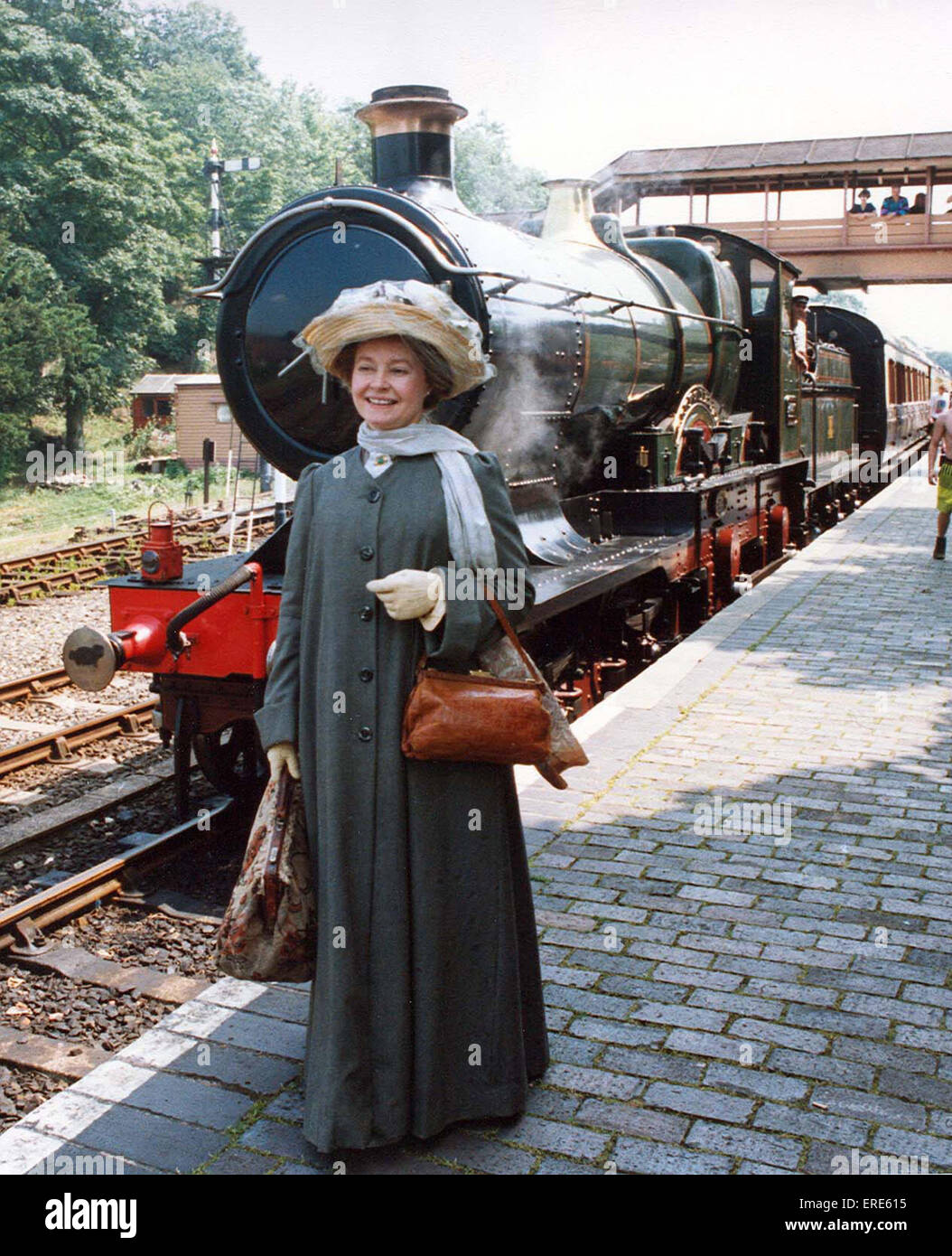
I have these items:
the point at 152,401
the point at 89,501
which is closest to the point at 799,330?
the point at 89,501

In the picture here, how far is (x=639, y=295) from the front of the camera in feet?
25.1

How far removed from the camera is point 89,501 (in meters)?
22.4

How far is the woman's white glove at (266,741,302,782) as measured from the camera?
2.67 m

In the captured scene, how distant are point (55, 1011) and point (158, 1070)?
1.42m

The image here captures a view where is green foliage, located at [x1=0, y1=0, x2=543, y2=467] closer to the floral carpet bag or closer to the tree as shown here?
the tree

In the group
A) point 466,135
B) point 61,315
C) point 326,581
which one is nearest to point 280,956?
point 326,581

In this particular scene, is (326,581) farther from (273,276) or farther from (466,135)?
(466,135)

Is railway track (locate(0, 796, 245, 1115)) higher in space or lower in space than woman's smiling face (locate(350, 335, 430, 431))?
lower

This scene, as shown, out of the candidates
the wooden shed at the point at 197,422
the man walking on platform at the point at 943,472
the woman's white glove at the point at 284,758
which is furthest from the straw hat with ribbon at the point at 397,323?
the wooden shed at the point at 197,422

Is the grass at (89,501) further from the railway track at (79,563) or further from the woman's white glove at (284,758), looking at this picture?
the woman's white glove at (284,758)

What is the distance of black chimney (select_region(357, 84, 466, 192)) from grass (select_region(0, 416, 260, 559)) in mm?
10834

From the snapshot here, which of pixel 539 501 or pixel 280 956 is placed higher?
pixel 539 501

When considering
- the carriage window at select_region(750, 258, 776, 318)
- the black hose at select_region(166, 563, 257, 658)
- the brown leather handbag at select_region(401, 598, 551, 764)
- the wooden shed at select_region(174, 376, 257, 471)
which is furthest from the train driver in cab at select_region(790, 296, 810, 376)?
the wooden shed at select_region(174, 376, 257, 471)

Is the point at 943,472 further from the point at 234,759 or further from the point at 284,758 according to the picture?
the point at 284,758
